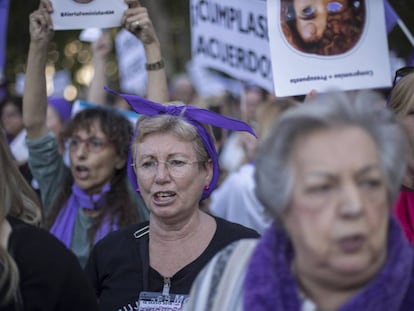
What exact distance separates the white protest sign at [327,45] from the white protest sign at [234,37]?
0.95 meters

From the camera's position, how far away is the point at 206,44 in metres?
6.23

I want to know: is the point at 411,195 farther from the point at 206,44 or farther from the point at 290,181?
the point at 206,44

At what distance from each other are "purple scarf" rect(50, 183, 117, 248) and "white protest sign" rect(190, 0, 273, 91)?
1.36m

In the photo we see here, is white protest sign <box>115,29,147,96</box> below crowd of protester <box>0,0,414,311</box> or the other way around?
the other way around

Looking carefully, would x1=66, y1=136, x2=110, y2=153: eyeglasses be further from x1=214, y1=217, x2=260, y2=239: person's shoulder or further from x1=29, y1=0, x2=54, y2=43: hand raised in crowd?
x1=214, y1=217, x2=260, y2=239: person's shoulder

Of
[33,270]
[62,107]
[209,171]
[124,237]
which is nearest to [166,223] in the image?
[124,237]

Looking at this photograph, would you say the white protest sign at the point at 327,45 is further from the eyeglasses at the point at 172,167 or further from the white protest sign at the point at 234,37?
the white protest sign at the point at 234,37

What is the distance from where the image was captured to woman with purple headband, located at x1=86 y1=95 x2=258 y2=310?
3.67 m

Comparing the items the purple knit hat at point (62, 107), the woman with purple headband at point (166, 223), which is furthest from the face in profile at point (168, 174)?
the purple knit hat at point (62, 107)

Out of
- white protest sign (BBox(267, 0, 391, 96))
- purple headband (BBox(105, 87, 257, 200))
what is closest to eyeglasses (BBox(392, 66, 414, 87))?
white protest sign (BBox(267, 0, 391, 96))

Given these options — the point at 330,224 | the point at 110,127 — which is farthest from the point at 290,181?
the point at 110,127

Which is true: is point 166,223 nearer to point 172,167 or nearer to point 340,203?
point 172,167

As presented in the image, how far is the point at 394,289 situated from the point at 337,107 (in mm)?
548

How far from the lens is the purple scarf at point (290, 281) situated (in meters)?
2.41
